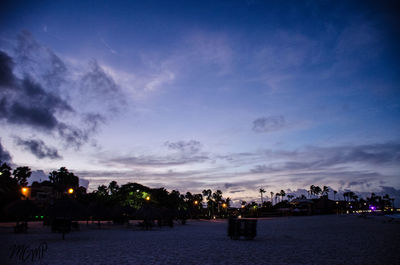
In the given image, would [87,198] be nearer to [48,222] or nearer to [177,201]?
[177,201]

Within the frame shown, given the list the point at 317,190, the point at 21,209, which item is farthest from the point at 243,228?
the point at 317,190

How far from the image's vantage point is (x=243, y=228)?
17.7 meters

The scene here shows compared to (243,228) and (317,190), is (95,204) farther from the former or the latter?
(317,190)

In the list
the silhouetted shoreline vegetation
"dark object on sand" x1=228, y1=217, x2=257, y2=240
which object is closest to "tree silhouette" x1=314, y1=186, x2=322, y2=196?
the silhouetted shoreline vegetation

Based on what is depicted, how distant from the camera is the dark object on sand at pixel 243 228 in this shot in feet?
57.4

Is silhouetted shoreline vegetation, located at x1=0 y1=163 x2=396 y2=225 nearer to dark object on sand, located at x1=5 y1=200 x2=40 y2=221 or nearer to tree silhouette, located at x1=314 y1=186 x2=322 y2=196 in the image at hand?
dark object on sand, located at x1=5 y1=200 x2=40 y2=221

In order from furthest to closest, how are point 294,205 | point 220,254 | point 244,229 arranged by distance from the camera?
point 294,205
point 244,229
point 220,254

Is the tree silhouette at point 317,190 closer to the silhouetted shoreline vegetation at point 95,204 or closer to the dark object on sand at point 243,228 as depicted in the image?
the silhouetted shoreline vegetation at point 95,204

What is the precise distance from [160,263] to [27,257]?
5502 mm

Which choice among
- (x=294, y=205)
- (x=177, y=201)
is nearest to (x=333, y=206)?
(x=294, y=205)

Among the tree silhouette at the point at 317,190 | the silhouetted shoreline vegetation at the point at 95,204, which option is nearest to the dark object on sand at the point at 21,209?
the silhouetted shoreline vegetation at the point at 95,204

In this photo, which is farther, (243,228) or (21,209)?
(21,209)

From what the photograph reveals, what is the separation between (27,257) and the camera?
427 inches

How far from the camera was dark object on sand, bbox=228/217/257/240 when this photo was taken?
689 inches
